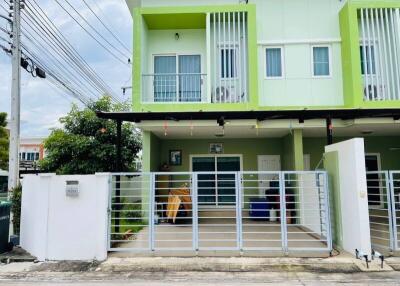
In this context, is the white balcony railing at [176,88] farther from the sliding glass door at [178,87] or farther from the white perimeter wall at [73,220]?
the white perimeter wall at [73,220]

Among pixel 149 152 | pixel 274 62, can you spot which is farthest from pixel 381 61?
pixel 149 152

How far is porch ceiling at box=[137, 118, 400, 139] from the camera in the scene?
10.7 metres

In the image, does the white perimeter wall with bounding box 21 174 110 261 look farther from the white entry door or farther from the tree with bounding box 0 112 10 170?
the tree with bounding box 0 112 10 170

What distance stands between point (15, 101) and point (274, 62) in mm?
8550

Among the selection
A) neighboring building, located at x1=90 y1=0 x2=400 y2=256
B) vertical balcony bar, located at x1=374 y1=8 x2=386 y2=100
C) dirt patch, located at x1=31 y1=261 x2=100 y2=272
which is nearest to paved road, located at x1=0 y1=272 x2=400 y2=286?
dirt patch, located at x1=31 y1=261 x2=100 y2=272

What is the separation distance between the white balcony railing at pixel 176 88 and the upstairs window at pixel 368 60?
5.51 metres

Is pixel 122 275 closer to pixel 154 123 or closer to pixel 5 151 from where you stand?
pixel 154 123

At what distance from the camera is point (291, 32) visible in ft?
39.9

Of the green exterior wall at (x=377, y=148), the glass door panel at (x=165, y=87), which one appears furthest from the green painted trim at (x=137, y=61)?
A: the green exterior wall at (x=377, y=148)

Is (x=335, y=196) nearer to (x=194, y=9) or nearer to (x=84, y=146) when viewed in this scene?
(x=194, y=9)

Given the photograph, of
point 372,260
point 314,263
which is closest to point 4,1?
point 314,263

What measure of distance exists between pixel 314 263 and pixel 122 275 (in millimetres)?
3791

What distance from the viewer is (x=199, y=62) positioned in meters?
12.8

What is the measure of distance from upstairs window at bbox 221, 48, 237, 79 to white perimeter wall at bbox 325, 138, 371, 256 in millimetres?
5280
